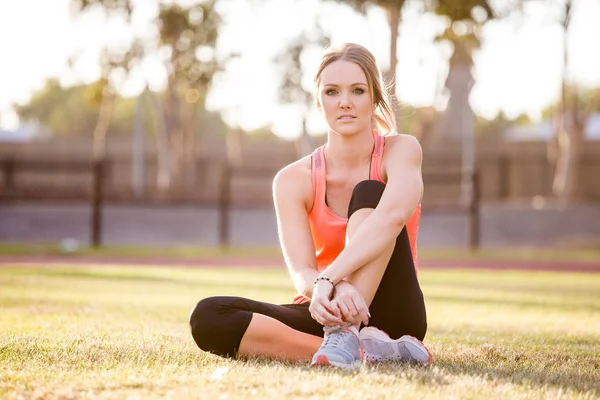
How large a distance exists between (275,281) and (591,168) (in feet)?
77.0

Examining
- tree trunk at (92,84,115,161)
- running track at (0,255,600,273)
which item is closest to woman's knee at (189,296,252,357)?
running track at (0,255,600,273)

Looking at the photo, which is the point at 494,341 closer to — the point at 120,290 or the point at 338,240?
the point at 338,240

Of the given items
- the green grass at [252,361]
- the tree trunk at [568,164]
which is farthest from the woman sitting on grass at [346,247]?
the tree trunk at [568,164]

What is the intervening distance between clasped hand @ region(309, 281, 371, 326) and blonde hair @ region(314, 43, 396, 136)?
989 mm

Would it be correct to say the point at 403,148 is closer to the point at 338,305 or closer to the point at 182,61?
the point at 338,305

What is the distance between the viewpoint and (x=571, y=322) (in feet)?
22.5

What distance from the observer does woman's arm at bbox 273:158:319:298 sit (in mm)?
4305

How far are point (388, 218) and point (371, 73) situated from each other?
29.3 inches

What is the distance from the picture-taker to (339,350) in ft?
12.6

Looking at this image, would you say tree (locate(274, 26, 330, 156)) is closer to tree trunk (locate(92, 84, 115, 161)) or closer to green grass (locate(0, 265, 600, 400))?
tree trunk (locate(92, 84, 115, 161))

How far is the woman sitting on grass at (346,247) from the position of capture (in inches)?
157

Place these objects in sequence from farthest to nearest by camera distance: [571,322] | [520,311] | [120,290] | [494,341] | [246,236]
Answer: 1. [246,236]
2. [120,290]
3. [520,311]
4. [571,322]
5. [494,341]

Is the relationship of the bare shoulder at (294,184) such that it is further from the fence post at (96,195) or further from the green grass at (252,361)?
the fence post at (96,195)

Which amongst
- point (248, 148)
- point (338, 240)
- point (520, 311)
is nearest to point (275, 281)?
point (520, 311)
